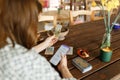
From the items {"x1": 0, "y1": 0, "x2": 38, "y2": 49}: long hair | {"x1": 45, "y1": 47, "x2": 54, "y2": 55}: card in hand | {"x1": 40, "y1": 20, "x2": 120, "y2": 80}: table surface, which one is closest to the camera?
{"x1": 0, "y1": 0, "x2": 38, "y2": 49}: long hair

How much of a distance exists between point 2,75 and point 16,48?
137 millimetres

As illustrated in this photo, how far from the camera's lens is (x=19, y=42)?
865mm

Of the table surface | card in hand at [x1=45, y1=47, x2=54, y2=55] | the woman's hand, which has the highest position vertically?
the woman's hand

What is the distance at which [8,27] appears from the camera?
792mm

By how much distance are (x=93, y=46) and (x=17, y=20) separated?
2.99ft

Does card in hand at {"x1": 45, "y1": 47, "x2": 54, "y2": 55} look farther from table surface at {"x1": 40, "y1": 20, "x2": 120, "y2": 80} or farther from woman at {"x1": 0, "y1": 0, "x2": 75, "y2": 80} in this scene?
woman at {"x1": 0, "y1": 0, "x2": 75, "y2": 80}

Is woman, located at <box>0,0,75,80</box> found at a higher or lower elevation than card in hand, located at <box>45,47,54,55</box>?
higher

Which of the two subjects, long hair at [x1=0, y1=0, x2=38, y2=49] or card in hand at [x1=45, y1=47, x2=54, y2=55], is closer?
long hair at [x1=0, y1=0, x2=38, y2=49]

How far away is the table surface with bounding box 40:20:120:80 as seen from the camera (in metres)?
1.17

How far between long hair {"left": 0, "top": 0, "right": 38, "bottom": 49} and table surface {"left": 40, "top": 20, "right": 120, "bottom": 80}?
1.56ft

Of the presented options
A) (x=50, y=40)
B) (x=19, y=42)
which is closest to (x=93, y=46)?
(x=50, y=40)

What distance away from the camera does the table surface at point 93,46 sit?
117 centimetres

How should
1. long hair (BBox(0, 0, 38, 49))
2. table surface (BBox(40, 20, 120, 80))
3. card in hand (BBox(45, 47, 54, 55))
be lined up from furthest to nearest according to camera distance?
1. card in hand (BBox(45, 47, 54, 55))
2. table surface (BBox(40, 20, 120, 80))
3. long hair (BBox(0, 0, 38, 49))

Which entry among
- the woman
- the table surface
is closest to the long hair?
the woman
